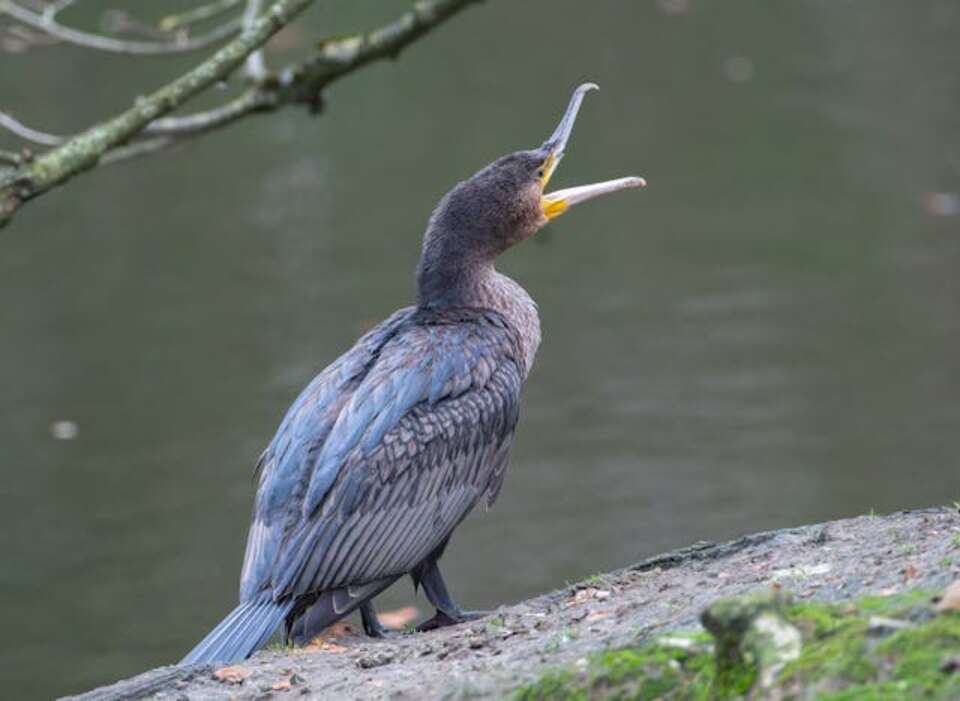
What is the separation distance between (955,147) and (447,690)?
36.4 feet

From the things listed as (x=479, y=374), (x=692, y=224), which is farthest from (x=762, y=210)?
(x=479, y=374)

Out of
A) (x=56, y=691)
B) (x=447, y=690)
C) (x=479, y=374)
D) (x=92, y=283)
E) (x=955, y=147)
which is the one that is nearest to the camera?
(x=447, y=690)

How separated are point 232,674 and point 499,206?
7.07ft

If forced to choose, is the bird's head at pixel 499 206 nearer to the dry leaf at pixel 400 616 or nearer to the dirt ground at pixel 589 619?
the dirt ground at pixel 589 619

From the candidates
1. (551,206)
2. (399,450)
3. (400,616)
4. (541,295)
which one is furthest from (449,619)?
(541,295)

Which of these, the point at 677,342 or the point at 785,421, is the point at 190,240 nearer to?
the point at 677,342

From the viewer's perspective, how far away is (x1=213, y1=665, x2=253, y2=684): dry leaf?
15.4ft

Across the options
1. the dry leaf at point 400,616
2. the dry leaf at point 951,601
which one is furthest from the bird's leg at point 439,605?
the dry leaf at point 400,616

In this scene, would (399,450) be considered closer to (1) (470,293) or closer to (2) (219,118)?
(1) (470,293)

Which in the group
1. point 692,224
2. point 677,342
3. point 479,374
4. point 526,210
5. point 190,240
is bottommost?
point 479,374

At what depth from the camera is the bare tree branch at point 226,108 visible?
17.7 feet

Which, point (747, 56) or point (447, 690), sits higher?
point (747, 56)

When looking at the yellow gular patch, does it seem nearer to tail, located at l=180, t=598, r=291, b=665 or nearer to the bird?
the bird

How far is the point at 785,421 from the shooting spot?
1012 centimetres
